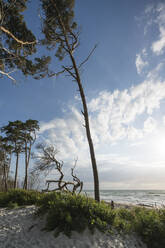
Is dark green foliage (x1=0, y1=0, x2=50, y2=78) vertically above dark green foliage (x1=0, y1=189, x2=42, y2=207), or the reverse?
dark green foliage (x1=0, y1=0, x2=50, y2=78)

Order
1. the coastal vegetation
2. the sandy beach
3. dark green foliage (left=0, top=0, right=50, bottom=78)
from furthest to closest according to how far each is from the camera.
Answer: dark green foliage (left=0, top=0, right=50, bottom=78) → the coastal vegetation → the sandy beach

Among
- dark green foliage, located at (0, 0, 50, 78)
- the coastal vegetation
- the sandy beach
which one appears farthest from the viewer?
dark green foliage, located at (0, 0, 50, 78)

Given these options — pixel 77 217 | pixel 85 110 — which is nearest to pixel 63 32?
pixel 85 110

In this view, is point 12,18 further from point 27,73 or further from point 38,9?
point 27,73

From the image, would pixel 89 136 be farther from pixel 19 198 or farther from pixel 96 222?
pixel 19 198

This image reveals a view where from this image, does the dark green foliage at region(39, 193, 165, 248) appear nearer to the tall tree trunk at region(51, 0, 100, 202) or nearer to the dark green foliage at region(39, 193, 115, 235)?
the dark green foliage at region(39, 193, 115, 235)

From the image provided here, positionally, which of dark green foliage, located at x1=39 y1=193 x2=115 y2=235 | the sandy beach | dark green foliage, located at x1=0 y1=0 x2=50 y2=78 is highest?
dark green foliage, located at x1=0 y1=0 x2=50 y2=78

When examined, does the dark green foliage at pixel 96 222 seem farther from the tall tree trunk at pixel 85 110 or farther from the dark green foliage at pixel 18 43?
the dark green foliage at pixel 18 43

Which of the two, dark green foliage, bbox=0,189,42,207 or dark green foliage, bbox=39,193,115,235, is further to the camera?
dark green foliage, bbox=0,189,42,207

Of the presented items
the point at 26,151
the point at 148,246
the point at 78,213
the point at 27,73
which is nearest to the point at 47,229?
the point at 78,213

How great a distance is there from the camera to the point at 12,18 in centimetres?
673

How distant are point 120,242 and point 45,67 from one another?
9.25m

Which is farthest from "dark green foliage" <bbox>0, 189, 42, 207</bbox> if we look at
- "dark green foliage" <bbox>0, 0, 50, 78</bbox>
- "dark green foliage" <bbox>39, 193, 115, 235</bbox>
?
"dark green foliage" <bbox>0, 0, 50, 78</bbox>

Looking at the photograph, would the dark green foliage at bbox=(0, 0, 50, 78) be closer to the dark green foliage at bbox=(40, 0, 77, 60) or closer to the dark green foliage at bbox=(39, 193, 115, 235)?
the dark green foliage at bbox=(40, 0, 77, 60)
